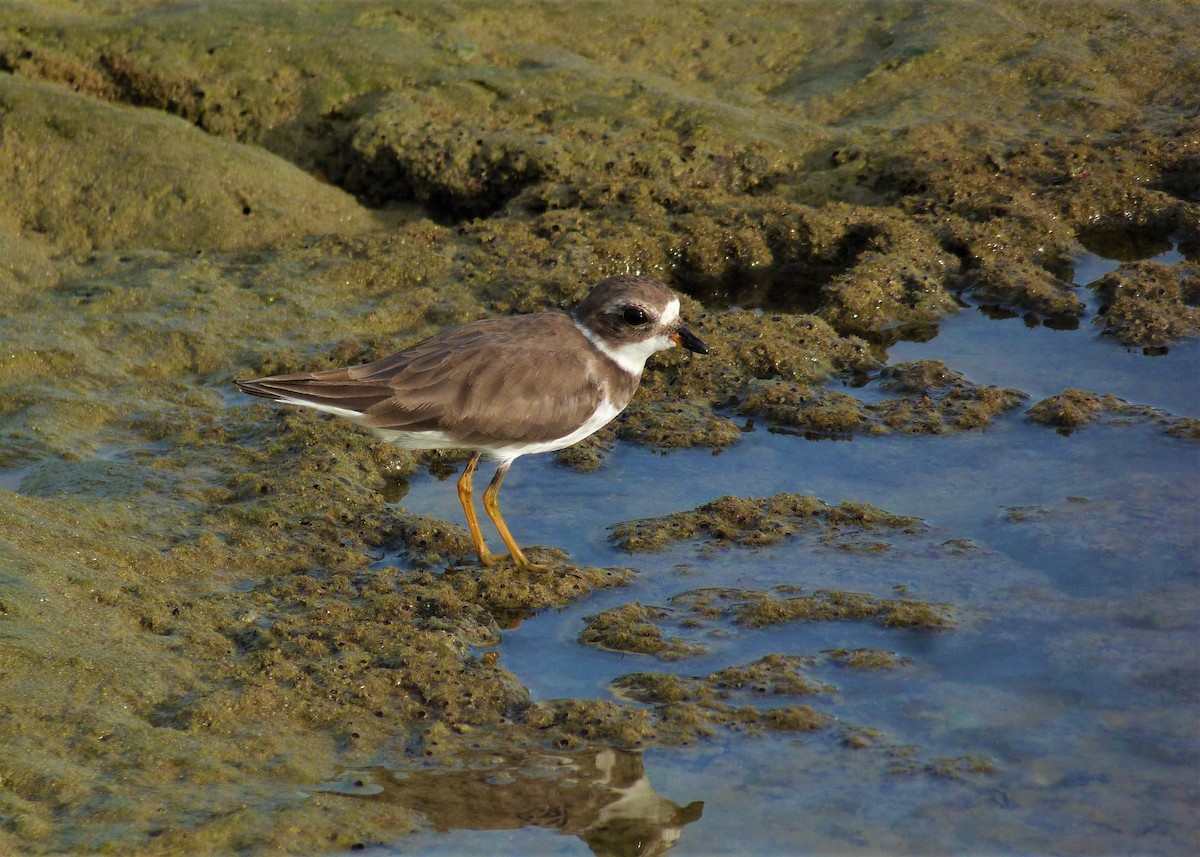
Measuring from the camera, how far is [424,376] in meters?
5.93

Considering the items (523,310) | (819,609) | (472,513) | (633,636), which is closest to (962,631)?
(819,609)

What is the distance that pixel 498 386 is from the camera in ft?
19.4

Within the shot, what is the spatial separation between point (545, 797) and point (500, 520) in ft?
6.55

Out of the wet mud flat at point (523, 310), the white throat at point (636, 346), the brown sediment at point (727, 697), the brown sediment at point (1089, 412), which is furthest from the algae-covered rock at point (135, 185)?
the brown sediment at point (727, 697)

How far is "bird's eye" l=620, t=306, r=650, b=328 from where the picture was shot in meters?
6.23

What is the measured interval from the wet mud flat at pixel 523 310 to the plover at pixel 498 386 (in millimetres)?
505

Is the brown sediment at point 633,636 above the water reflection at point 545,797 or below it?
above

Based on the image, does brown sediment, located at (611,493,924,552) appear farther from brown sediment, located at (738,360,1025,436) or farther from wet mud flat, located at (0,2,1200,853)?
brown sediment, located at (738,360,1025,436)

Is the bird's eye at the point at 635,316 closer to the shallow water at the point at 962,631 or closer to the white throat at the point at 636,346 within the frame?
the white throat at the point at 636,346

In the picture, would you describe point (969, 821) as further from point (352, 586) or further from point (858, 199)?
point (858, 199)

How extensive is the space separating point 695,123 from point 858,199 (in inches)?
54.8

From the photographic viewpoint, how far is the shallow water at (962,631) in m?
4.18

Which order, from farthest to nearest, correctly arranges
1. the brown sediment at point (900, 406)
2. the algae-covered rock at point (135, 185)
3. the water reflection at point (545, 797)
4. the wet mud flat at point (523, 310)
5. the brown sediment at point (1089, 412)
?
the algae-covered rock at point (135, 185), the brown sediment at point (900, 406), the brown sediment at point (1089, 412), the wet mud flat at point (523, 310), the water reflection at point (545, 797)

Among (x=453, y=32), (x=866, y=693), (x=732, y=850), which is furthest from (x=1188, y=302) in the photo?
(x=453, y=32)
